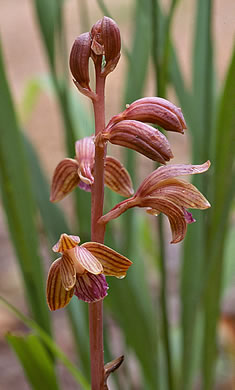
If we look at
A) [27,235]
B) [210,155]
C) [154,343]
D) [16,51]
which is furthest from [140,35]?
[16,51]

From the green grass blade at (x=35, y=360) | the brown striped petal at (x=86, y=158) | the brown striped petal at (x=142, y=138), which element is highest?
the brown striped petal at (x=142, y=138)

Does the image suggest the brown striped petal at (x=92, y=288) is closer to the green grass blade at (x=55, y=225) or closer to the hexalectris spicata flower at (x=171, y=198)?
the hexalectris spicata flower at (x=171, y=198)

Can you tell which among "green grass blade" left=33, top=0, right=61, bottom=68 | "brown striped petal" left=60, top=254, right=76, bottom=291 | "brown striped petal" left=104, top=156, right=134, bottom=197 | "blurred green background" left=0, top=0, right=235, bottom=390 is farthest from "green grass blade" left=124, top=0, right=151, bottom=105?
"brown striped petal" left=60, top=254, right=76, bottom=291

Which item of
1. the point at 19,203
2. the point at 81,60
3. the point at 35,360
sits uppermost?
the point at 81,60

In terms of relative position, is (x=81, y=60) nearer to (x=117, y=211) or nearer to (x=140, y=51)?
(x=117, y=211)

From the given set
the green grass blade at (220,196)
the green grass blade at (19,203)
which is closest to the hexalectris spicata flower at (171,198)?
the green grass blade at (220,196)

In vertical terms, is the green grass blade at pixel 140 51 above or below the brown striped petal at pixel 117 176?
above

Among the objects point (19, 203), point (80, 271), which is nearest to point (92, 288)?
point (80, 271)
